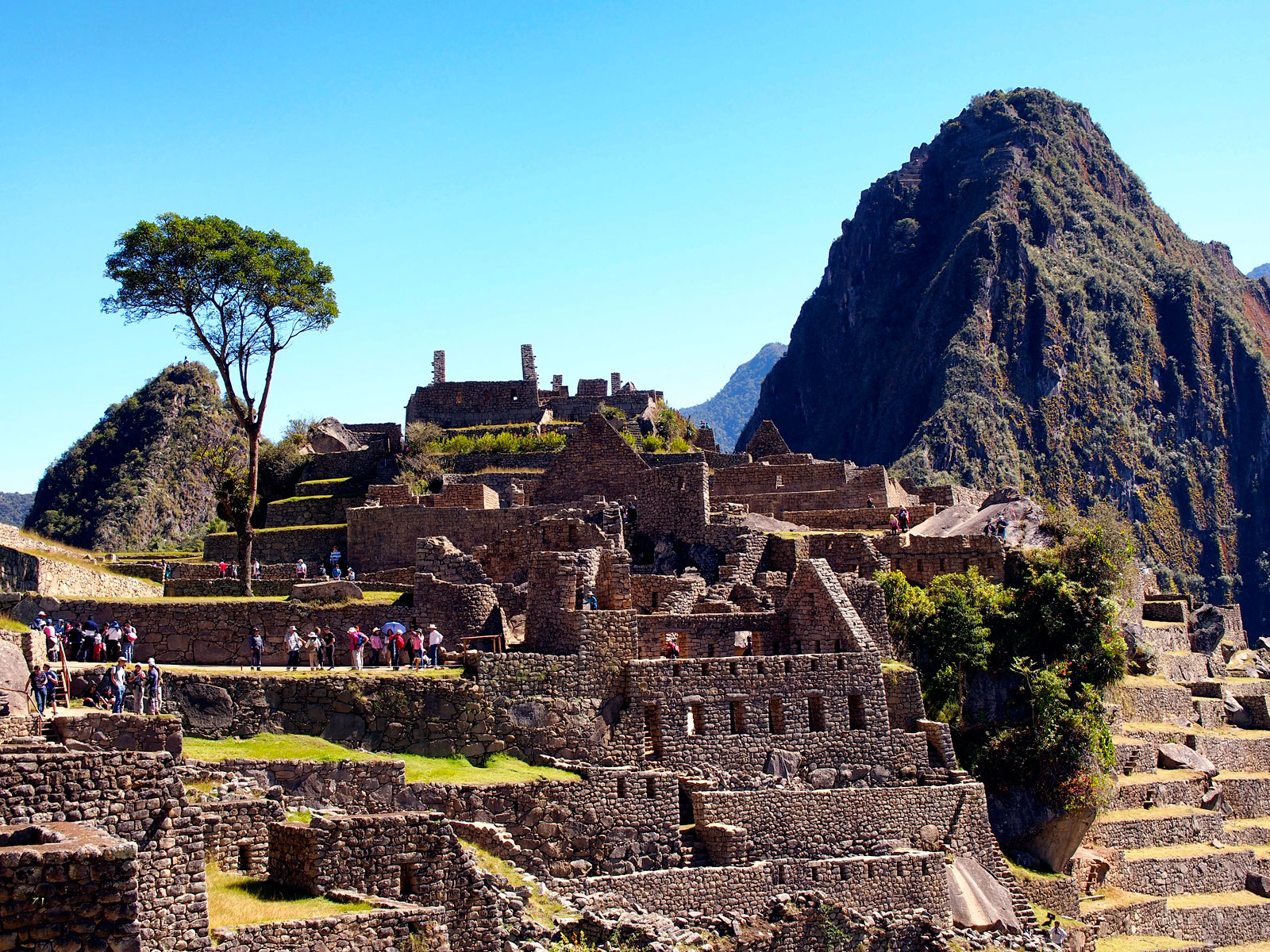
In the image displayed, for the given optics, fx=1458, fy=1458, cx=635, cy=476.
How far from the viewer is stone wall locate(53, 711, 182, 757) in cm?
1834

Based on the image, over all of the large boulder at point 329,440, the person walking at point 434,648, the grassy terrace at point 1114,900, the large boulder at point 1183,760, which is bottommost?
the grassy terrace at point 1114,900

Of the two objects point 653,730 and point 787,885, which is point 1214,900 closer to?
point 787,885

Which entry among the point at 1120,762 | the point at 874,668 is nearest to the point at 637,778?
the point at 874,668

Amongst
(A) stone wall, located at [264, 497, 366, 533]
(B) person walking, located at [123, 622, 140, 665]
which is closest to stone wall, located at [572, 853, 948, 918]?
(B) person walking, located at [123, 622, 140, 665]

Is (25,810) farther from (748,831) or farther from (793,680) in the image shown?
(793,680)

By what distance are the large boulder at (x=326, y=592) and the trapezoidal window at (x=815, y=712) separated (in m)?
9.34

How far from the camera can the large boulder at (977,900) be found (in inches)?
1131

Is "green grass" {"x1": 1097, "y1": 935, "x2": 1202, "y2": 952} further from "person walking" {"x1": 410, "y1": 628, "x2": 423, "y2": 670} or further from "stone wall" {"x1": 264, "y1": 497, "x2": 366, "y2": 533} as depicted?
"stone wall" {"x1": 264, "y1": 497, "x2": 366, "y2": 533}

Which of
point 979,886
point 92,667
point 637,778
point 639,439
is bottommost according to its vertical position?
point 979,886

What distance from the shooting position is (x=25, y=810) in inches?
620

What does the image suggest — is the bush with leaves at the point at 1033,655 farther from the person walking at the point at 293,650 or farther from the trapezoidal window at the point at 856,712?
the person walking at the point at 293,650

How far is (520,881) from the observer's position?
2336cm

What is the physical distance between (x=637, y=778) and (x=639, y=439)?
24.2 meters

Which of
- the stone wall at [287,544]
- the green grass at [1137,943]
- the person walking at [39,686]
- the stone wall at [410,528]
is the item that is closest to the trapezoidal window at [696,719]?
the stone wall at [410,528]
